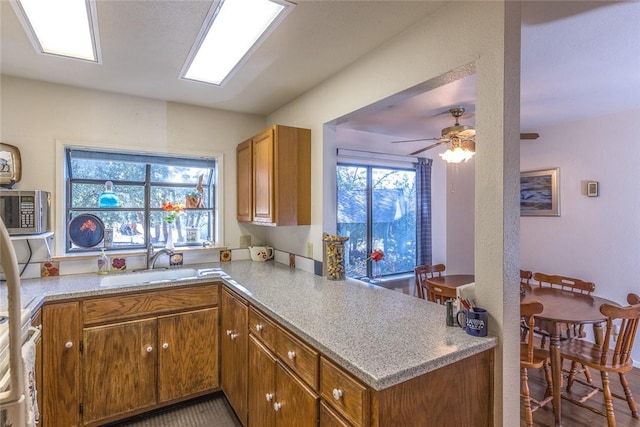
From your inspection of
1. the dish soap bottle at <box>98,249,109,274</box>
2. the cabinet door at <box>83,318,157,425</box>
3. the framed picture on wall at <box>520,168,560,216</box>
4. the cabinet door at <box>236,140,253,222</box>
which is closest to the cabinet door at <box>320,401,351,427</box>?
the cabinet door at <box>83,318,157,425</box>

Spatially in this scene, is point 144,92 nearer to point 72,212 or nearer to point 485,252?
point 72,212

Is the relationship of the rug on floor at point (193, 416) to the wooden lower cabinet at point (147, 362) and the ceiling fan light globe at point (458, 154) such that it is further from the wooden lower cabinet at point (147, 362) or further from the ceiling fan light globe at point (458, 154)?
the ceiling fan light globe at point (458, 154)

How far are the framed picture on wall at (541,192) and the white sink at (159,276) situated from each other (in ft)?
12.4

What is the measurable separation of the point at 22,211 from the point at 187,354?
1.48 m

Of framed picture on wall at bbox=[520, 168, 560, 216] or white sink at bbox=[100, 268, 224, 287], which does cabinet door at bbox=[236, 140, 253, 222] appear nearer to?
white sink at bbox=[100, 268, 224, 287]

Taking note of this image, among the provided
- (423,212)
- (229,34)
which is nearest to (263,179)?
(229,34)

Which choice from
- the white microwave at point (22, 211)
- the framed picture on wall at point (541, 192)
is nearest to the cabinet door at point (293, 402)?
the white microwave at point (22, 211)

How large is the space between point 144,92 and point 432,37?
2.31 meters

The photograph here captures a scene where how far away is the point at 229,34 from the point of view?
184 cm

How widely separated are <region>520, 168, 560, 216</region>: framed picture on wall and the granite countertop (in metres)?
2.98

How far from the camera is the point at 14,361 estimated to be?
938 mm

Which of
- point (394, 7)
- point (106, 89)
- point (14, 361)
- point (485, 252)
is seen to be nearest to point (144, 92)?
point (106, 89)

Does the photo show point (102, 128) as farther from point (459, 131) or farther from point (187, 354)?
point (459, 131)

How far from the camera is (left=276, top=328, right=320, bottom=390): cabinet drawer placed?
135cm
